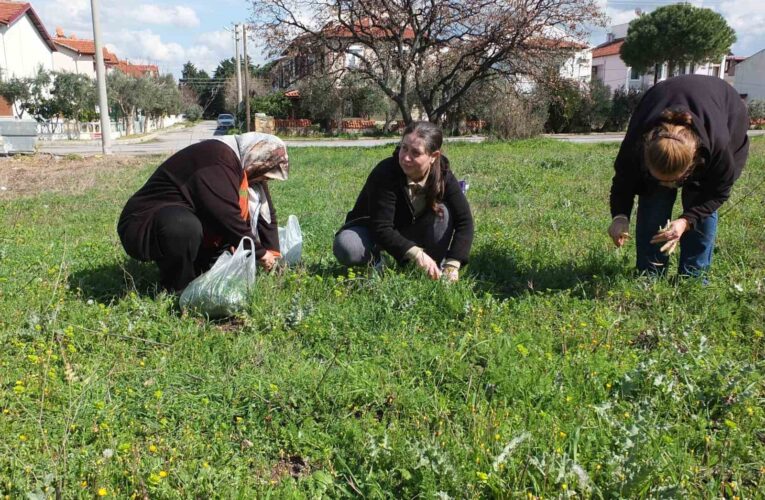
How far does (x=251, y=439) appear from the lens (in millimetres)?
2430

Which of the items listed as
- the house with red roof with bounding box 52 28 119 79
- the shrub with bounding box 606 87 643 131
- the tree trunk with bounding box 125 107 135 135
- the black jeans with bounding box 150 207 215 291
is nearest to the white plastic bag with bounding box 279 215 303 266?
the black jeans with bounding box 150 207 215 291

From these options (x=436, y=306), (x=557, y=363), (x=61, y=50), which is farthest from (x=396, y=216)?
(x=61, y=50)

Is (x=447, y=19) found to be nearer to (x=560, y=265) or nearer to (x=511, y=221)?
(x=511, y=221)

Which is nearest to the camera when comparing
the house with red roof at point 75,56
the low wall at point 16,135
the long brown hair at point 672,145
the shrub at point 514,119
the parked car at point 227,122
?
the long brown hair at point 672,145

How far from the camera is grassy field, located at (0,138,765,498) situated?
2.12m

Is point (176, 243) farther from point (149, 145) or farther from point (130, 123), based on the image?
point (130, 123)

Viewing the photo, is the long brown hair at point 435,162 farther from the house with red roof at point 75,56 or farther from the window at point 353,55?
the house with red roof at point 75,56

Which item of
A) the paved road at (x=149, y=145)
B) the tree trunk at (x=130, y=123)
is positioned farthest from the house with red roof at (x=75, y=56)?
the paved road at (x=149, y=145)

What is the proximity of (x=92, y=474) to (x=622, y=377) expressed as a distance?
81.2 inches

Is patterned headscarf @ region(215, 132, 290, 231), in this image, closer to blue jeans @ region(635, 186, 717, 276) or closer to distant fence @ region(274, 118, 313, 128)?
blue jeans @ region(635, 186, 717, 276)

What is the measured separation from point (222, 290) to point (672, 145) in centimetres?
249

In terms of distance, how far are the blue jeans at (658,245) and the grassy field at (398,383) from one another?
155 mm

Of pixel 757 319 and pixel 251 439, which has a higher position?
pixel 757 319

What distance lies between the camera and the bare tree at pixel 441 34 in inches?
795
